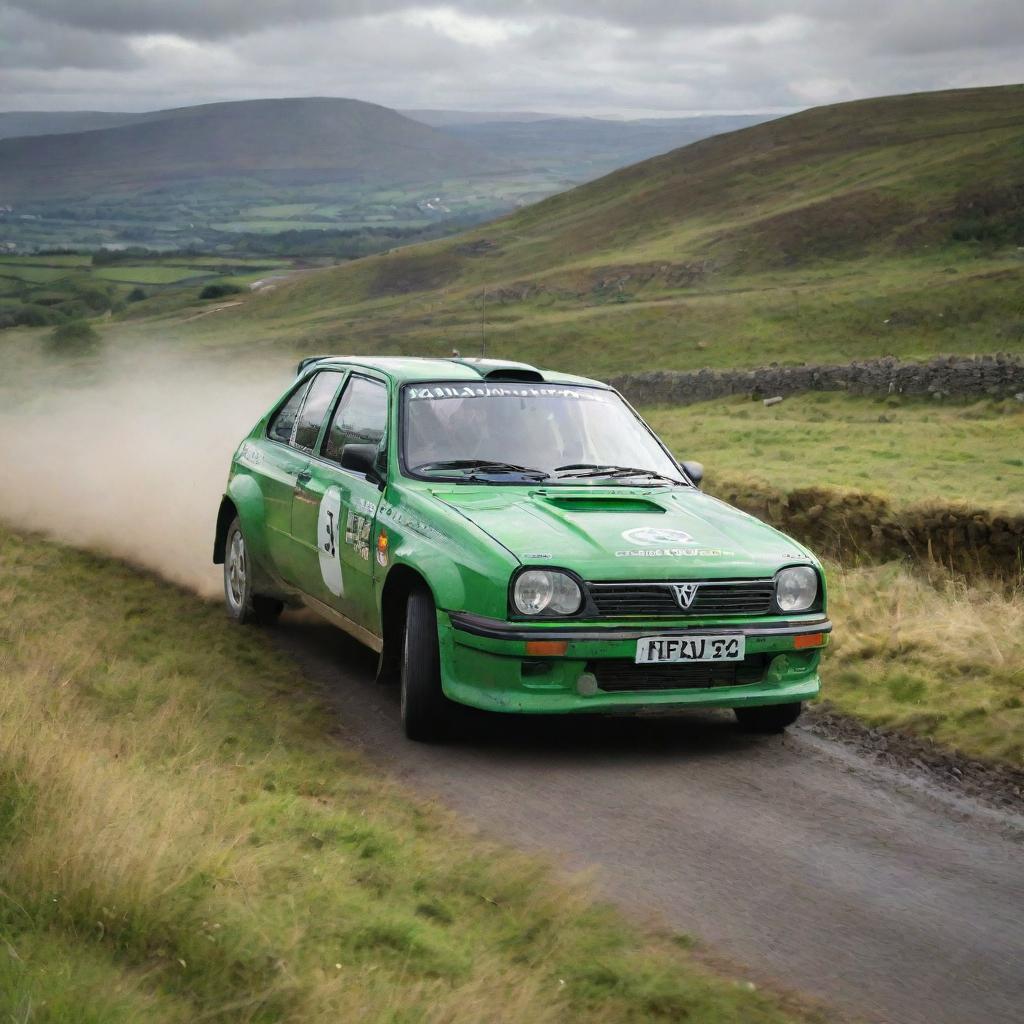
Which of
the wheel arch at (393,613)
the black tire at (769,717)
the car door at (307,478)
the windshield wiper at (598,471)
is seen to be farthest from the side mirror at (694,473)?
the car door at (307,478)

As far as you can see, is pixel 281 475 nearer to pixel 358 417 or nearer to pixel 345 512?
pixel 358 417

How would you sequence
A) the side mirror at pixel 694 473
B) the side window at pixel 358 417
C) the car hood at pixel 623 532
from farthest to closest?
the side mirror at pixel 694 473
the side window at pixel 358 417
the car hood at pixel 623 532

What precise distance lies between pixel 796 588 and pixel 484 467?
1703 mm

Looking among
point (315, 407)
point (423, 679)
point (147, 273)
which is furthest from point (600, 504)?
point (147, 273)

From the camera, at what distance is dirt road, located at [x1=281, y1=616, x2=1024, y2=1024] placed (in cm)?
414

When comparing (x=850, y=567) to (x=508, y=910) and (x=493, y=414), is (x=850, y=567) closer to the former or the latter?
(x=493, y=414)

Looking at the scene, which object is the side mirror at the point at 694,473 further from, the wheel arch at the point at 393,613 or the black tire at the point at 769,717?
the wheel arch at the point at 393,613

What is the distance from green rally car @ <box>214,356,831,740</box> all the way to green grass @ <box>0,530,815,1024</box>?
0.77 meters

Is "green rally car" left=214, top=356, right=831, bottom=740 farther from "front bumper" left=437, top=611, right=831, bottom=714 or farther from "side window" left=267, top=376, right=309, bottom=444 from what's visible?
"side window" left=267, top=376, right=309, bottom=444

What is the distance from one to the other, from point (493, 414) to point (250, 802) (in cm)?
307

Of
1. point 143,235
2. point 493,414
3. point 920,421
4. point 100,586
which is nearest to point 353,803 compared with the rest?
point 493,414

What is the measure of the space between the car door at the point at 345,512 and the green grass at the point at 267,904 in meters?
1.24

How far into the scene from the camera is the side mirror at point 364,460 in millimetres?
7242

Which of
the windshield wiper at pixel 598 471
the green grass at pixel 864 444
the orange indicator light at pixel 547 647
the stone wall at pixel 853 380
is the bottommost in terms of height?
the green grass at pixel 864 444
